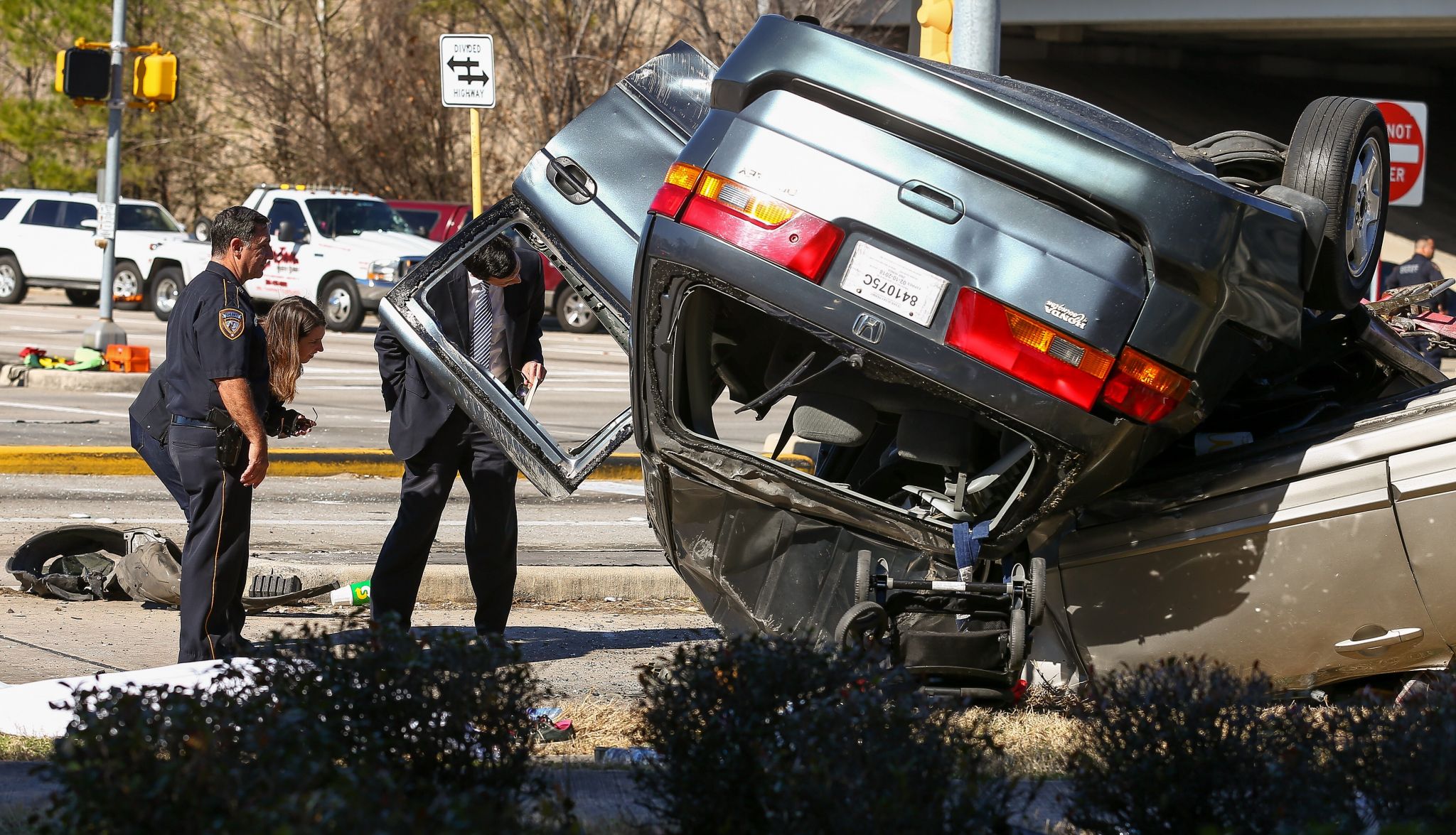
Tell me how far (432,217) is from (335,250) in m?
2.33

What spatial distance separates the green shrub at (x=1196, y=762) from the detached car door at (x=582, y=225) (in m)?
2.64

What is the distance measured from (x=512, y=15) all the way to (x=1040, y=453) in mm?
26367

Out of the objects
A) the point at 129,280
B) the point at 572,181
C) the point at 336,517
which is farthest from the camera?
the point at 129,280

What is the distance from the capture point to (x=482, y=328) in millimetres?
6199

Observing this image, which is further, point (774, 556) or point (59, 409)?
point (59, 409)

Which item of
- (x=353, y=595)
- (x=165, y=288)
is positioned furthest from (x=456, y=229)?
(x=353, y=595)

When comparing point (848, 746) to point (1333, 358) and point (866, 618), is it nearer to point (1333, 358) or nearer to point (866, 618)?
point (866, 618)

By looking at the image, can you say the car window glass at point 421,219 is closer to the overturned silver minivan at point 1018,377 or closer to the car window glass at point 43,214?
the car window glass at point 43,214

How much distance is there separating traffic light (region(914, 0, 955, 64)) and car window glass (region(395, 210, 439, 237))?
15.6 meters

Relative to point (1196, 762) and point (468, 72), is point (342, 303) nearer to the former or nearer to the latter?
point (468, 72)

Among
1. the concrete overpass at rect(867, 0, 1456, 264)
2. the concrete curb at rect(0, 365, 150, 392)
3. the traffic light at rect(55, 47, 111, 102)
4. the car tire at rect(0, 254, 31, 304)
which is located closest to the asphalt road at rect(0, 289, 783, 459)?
the concrete curb at rect(0, 365, 150, 392)

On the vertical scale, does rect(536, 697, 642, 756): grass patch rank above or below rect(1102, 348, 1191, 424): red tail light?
below

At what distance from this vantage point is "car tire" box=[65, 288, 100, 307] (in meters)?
26.1

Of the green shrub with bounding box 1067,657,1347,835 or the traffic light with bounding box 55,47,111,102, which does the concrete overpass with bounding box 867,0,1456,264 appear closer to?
the traffic light with bounding box 55,47,111,102
